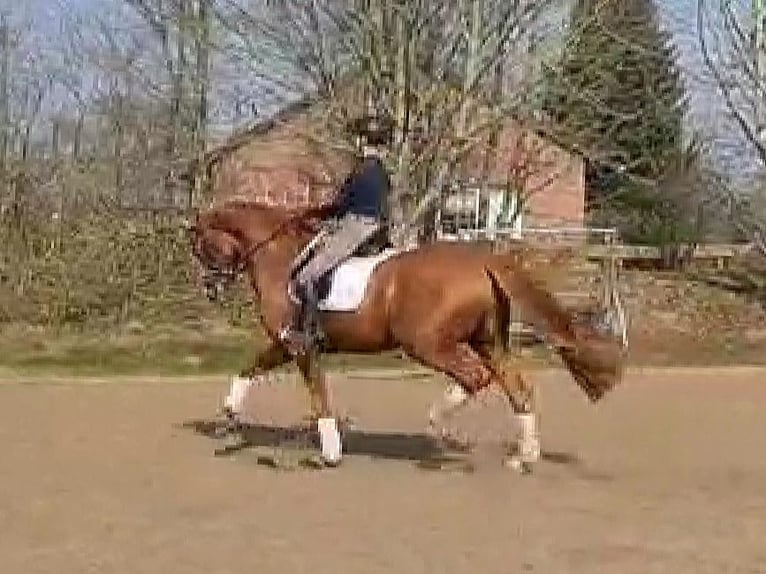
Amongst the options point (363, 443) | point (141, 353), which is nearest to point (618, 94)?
point (141, 353)

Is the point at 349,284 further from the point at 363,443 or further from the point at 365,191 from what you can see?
the point at 363,443

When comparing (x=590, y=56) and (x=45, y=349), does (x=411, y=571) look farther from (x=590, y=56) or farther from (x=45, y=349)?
(x=590, y=56)

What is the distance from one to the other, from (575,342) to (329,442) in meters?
1.95

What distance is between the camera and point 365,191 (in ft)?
36.8

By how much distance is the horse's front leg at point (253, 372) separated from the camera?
11.9 m

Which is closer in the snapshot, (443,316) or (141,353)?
(443,316)

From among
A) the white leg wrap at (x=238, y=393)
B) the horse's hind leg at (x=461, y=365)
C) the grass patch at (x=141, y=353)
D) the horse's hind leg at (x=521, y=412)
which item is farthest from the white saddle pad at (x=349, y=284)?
the grass patch at (x=141, y=353)

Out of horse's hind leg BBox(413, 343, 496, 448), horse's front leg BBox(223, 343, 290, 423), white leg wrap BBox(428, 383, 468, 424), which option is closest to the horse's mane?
horse's front leg BBox(223, 343, 290, 423)

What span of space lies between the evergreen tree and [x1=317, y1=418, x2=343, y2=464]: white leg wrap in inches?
642

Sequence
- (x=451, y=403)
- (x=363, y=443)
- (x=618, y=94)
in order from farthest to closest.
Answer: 1. (x=618, y=94)
2. (x=363, y=443)
3. (x=451, y=403)

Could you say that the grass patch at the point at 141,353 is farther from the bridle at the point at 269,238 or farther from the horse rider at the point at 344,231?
the horse rider at the point at 344,231

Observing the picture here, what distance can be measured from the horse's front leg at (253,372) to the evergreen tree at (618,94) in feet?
50.3

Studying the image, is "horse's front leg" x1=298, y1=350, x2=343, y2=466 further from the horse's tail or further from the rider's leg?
the horse's tail

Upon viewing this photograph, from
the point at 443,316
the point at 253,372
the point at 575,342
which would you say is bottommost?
the point at 253,372
